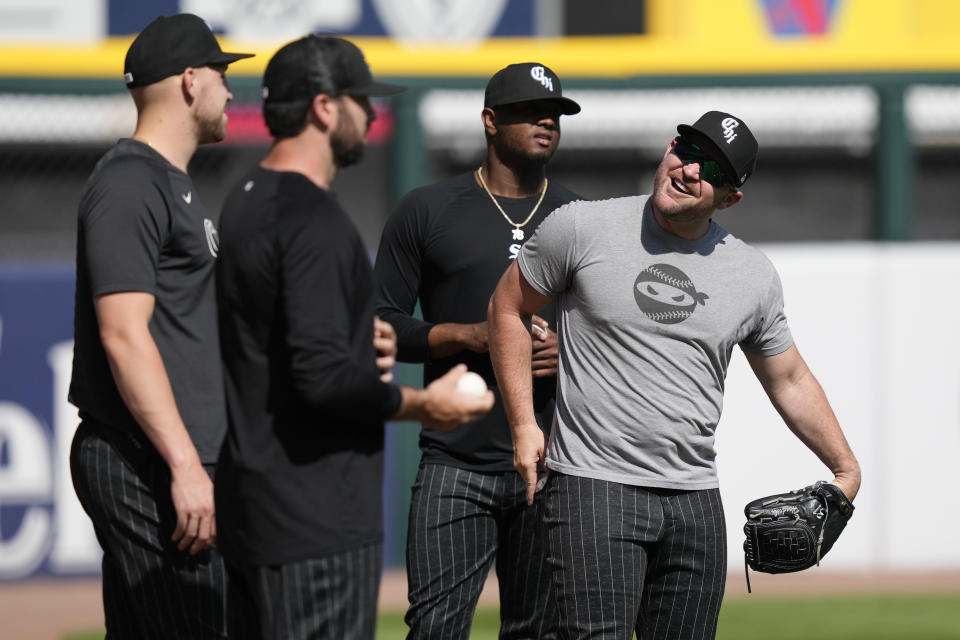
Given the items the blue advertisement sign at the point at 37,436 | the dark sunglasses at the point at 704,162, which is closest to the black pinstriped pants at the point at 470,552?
the dark sunglasses at the point at 704,162

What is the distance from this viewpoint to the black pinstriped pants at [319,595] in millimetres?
2838

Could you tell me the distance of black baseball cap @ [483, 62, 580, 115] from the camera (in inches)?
169

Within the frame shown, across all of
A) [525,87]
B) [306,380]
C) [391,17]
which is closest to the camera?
[306,380]

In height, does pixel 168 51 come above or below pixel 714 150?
above

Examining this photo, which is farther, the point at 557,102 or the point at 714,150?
the point at 557,102

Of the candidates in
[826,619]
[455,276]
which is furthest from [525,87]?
[826,619]

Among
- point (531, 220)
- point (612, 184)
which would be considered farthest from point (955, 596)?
point (612, 184)

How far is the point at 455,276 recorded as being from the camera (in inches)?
171

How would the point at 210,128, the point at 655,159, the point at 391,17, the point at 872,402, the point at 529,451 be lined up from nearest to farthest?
1. the point at 210,128
2. the point at 529,451
3. the point at 872,402
4. the point at 391,17
5. the point at 655,159

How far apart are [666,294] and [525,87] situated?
37.4 inches

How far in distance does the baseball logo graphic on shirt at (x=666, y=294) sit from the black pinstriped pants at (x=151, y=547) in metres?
1.32

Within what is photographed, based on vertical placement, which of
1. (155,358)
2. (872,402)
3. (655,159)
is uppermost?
(655,159)

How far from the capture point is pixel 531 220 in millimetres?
4371

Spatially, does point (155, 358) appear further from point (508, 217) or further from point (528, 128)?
point (528, 128)
